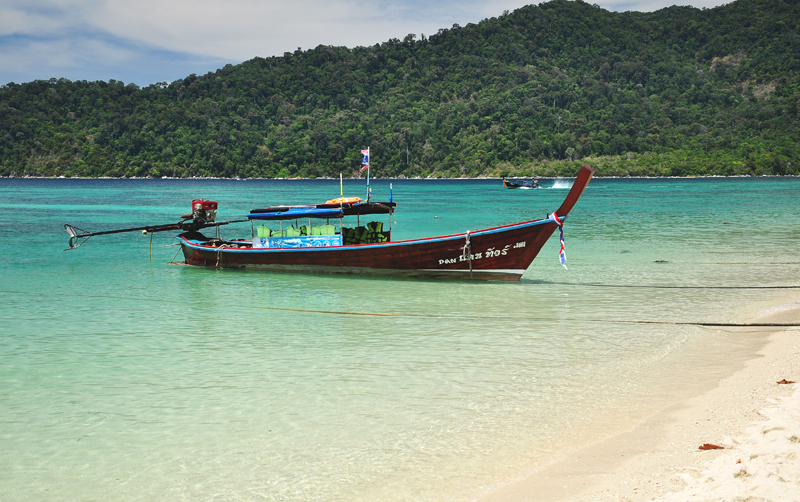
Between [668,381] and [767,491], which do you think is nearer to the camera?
[767,491]

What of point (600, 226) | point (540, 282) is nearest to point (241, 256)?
point (540, 282)

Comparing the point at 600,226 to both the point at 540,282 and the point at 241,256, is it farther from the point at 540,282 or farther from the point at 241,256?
the point at 241,256

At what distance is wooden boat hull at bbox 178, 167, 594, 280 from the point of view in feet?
63.2

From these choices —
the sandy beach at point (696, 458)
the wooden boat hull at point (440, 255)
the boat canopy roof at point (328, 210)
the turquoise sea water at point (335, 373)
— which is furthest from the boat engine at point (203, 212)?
the sandy beach at point (696, 458)

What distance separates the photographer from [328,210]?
21859mm

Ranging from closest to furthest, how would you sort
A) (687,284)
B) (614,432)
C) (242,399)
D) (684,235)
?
1. (614,432)
2. (242,399)
3. (687,284)
4. (684,235)

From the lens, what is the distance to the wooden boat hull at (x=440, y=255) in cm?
1927

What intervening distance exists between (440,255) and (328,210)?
13.7 feet

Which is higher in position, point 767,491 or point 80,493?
point 767,491

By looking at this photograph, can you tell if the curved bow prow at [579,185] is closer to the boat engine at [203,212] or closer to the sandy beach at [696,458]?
the sandy beach at [696,458]

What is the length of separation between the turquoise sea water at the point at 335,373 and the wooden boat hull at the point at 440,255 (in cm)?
45

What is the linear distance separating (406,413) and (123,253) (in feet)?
88.3

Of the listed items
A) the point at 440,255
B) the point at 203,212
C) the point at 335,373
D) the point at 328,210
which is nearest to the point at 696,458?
the point at 335,373

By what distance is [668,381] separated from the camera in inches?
391
